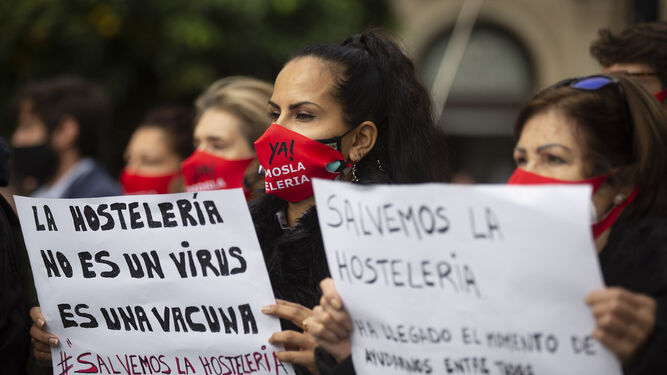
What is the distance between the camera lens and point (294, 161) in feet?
9.11

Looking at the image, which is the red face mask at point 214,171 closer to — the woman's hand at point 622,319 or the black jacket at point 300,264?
the black jacket at point 300,264

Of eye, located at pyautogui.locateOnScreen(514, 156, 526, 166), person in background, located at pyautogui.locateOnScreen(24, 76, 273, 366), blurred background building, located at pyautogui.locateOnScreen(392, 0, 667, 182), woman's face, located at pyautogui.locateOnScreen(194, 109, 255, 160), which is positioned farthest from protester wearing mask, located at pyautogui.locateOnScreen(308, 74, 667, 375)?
blurred background building, located at pyautogui.locateOnScreen(392, 0, 667, 182)

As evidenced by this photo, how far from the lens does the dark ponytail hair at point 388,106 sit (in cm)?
288

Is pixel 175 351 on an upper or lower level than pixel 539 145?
lower

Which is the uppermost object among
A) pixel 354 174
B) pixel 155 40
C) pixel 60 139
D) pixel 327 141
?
pixel 155 40

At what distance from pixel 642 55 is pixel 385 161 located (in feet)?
3.95

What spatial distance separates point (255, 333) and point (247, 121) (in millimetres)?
1857

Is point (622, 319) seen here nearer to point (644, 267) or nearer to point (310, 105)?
point (644, 267)

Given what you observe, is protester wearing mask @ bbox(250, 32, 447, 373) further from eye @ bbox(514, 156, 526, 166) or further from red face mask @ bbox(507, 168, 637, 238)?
red face mask @ bbox(507, 168, 637, 238)

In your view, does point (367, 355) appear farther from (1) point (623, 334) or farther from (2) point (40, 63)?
(2) point (40, 63)

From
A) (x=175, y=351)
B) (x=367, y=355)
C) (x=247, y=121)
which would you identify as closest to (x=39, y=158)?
(x=247, y=121)

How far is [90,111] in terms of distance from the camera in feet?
18.2

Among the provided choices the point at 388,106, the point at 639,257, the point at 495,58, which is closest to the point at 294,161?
the point at 388,106

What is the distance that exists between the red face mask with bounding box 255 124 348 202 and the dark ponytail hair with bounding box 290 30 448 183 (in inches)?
5.3
